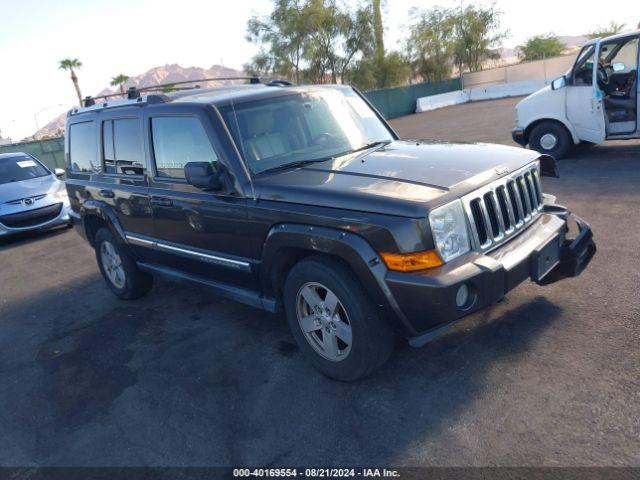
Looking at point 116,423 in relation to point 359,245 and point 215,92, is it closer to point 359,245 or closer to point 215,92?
point 359,245

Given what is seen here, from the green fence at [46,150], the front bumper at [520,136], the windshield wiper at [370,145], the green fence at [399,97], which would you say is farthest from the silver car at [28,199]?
the green fence at [399,97]

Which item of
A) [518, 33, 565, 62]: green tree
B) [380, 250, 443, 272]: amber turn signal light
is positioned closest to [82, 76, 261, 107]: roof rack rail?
[380, 250, 443, 272]: amber turn signal light

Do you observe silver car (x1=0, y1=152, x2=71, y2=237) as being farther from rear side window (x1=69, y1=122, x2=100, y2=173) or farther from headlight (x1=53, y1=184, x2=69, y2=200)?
rear side window (x1=69, y1=122, x2=100, y2=173)

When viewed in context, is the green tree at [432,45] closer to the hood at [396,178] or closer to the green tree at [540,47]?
the green tree at [540,47]

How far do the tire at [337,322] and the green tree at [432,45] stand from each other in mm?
37965

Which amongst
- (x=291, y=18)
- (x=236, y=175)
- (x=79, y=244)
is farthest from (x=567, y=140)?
(x=291, y=18)

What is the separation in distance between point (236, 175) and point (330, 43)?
34531mm

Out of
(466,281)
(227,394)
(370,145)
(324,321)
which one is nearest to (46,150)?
(370,145)

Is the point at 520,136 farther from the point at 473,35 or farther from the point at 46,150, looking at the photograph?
the point at 473,35

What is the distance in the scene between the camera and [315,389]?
11.5 feet

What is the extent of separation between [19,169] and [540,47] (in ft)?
166

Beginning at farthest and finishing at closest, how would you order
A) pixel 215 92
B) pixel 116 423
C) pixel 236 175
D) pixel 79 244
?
pixel 79 244, pixel 215 92, pixel 236 175, pixel 116 423

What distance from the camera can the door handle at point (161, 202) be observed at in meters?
4.36

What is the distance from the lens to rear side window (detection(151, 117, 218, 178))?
13.1 feet
